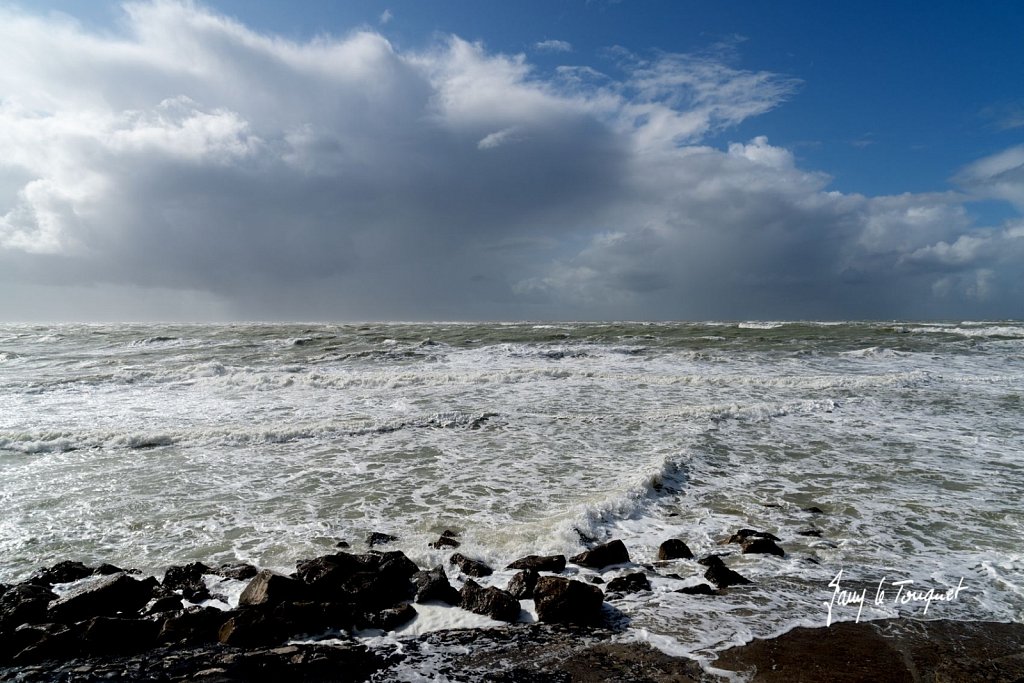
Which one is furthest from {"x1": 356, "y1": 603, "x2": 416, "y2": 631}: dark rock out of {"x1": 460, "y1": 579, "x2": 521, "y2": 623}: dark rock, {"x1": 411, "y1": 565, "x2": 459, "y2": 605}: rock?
{"x1": 460, "y1": 579, "x2": 521, "y2": 623}: dark rock

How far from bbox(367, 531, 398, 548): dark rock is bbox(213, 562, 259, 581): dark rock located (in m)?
1.35

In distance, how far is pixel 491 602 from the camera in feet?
16.2

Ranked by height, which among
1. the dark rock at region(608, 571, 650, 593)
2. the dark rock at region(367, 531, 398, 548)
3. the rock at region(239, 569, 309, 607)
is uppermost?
the rock at region(239, 569, 309, 607)

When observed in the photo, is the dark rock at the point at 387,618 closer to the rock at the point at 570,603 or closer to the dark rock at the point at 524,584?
the dark rock at the point at 524,584

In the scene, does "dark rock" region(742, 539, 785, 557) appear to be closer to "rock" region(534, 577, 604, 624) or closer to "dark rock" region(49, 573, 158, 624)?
"rock" region(534, 577, 604, 624)

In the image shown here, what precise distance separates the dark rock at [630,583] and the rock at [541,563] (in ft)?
1.99

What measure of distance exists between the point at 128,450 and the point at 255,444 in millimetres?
2545

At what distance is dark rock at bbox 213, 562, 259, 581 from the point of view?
562 centimetres

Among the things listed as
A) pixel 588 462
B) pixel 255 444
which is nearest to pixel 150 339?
pixel 255 444

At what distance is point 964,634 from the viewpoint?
4.58 metres

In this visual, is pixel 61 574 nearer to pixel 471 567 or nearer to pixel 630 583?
pixel 471 567

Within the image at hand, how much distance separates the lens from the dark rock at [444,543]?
6434 mm

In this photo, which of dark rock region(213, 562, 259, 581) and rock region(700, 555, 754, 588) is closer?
rock region(700, 555, 754, 588)

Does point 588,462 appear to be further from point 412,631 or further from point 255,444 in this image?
point 255,444
